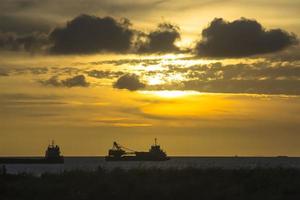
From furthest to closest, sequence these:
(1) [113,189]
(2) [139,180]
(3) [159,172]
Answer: (3) [159,172] < (2) [139,180] < (1) [113,189]

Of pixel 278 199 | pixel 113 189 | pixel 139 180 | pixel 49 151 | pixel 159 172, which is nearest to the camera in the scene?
pixel 278 199

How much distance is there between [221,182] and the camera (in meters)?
40.9

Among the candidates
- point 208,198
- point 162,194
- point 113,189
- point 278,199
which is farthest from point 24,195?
point 278,199

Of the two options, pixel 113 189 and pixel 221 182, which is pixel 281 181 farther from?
pixel 113 189

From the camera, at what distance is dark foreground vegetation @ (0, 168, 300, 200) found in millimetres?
37366

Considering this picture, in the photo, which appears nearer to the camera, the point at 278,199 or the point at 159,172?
the point at 278,199

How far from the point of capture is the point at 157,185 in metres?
39.2

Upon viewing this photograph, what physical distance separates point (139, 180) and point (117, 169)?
5.10 m

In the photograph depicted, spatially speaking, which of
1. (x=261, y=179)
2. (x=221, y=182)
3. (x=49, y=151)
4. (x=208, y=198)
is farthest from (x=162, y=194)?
(x=49, y=151)

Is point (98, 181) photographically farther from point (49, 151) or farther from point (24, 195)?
point (49, 151)

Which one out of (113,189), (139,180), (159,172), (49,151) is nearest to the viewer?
(113,189)

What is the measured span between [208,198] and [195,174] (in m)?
7.39

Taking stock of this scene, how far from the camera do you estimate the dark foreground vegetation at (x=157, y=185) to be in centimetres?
3737

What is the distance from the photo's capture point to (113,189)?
38812 millimetres
